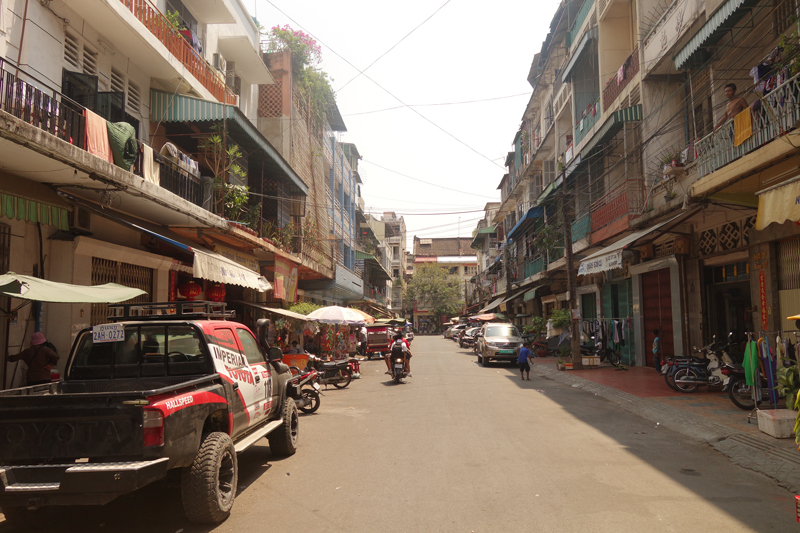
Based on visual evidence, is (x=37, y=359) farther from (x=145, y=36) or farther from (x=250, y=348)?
(x=145, y=36)

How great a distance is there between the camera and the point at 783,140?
8.60 metres

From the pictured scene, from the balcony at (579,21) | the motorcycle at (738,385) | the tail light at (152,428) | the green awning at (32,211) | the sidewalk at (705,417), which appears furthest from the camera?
the balcony at (579,21)

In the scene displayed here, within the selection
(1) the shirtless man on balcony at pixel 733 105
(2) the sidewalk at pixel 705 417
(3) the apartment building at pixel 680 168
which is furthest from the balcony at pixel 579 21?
(2) the sidewalk at pixel 705 417

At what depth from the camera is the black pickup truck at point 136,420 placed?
13.7 ft

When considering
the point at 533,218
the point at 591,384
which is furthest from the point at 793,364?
the point at 533,218

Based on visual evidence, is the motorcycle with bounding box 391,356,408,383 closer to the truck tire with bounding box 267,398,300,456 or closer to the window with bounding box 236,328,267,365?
the truck tire with bounding box 267,398,300,456

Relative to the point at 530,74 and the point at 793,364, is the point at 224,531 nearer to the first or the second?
the point at 793,364

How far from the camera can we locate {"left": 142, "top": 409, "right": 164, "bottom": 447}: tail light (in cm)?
434

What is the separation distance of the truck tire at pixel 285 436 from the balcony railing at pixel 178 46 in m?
9.45

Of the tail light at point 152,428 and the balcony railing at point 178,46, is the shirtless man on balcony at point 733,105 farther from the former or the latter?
the balcony railing at point 178,46

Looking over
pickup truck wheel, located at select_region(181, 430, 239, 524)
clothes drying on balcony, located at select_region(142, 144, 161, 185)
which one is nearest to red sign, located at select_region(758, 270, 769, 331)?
pickup truck wheel, located at select_region(181, 430, 239, 524)

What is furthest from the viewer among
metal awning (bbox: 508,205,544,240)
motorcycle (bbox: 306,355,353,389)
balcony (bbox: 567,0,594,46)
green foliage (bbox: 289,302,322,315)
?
metal awning (bbox: 508,205,544,240)

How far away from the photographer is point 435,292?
79.4 metres

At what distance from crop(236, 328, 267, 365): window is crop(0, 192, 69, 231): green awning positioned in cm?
409
